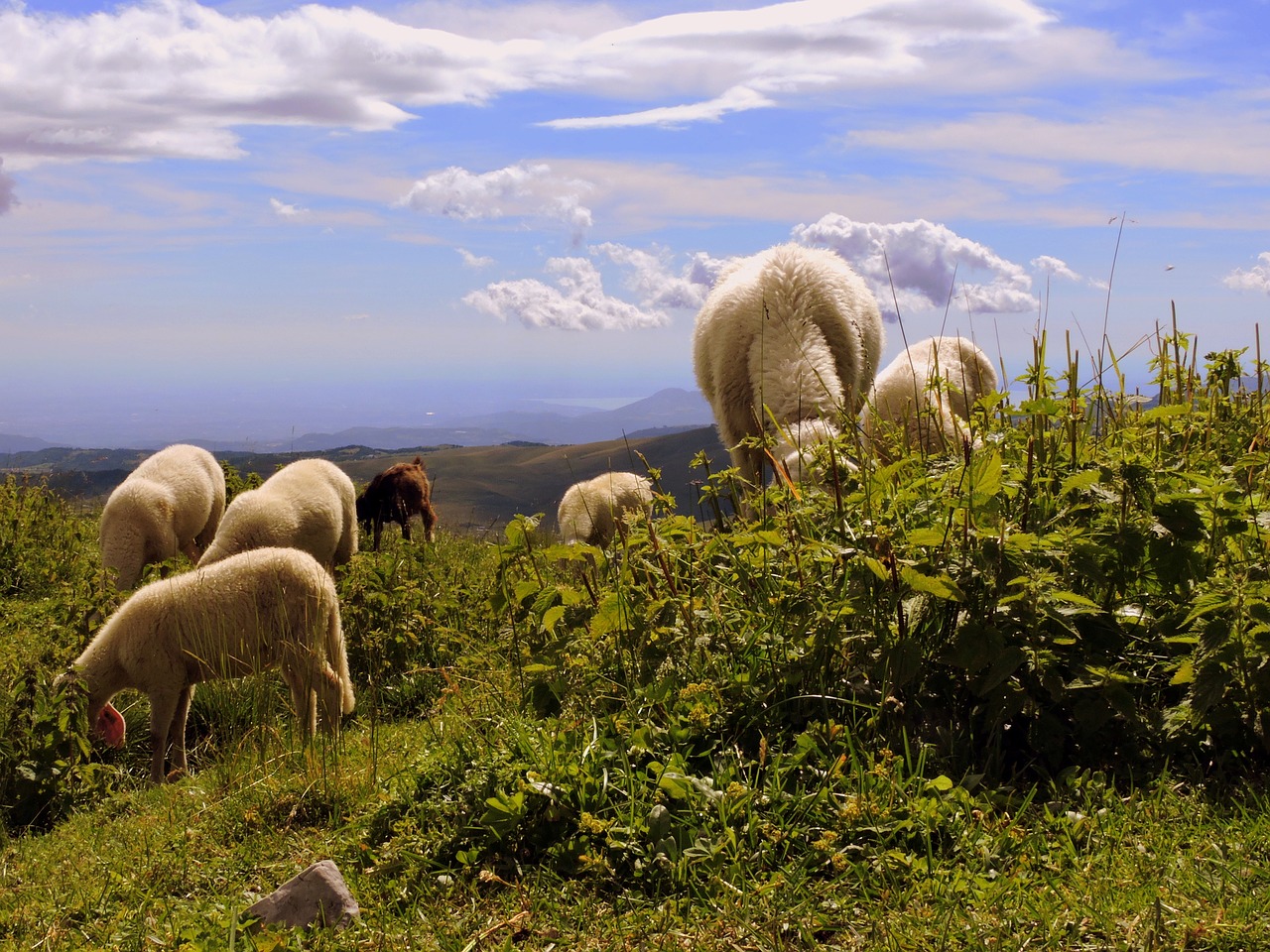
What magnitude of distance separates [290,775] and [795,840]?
2.07 meters

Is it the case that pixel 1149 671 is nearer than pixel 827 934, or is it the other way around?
pixel 827 934

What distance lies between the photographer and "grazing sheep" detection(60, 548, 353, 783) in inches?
230

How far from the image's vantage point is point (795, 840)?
2.76m

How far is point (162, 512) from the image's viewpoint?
35.9ft

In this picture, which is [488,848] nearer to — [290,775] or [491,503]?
[290,775]

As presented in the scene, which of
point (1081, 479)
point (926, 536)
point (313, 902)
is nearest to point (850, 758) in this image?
point (926, 536)

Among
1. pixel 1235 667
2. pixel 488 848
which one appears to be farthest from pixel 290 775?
pixel 1235 667

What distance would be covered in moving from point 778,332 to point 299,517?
16.6 ft

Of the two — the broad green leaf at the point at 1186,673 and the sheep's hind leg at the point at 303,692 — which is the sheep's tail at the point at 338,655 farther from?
the broad green leaf at the point at 1186,673

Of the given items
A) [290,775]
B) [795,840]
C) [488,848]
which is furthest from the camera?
[290,775]

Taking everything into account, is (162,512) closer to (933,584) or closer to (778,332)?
(778,332)

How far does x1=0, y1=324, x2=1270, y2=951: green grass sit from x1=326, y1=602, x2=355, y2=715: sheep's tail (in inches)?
78.9

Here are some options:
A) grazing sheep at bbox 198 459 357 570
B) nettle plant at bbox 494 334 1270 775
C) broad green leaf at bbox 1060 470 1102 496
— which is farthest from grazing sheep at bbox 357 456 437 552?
broad green leaf at bbox 1060 470 1102 496

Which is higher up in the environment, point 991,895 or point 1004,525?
point 1004,525
